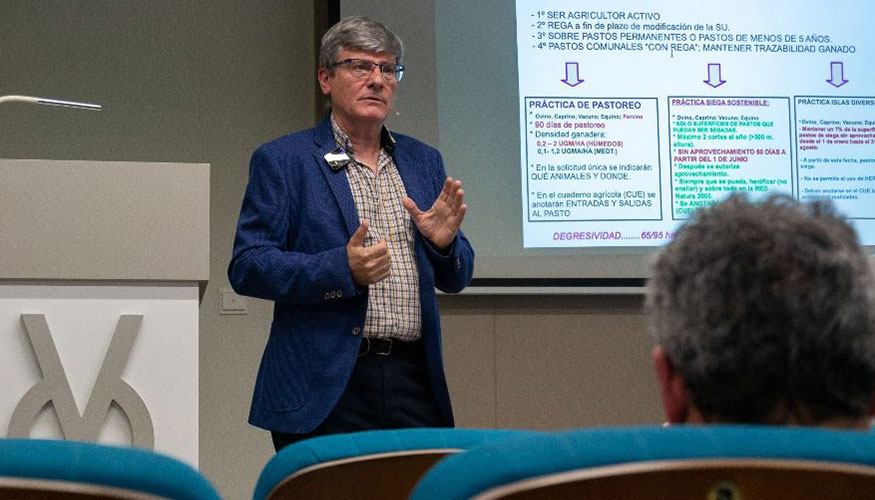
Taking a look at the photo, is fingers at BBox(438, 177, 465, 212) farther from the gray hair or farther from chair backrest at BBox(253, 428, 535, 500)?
chair backrest at BBox(253, 428, 535, 500)

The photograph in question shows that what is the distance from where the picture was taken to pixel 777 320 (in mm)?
771

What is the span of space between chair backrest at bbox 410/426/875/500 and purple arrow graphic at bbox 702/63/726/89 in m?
3.88

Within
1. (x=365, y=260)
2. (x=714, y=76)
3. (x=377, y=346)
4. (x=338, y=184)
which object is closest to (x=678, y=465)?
(x=365, y=260)

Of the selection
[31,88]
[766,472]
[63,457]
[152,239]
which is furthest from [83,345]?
[31,88]

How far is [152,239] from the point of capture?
243 centimetres

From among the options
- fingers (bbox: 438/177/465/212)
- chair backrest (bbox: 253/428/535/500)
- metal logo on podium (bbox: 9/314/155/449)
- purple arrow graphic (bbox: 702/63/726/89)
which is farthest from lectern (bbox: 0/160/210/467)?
purple arrow graphic (bbox: 702/63/726/89)

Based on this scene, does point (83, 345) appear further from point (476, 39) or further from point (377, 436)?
point (476, 39)

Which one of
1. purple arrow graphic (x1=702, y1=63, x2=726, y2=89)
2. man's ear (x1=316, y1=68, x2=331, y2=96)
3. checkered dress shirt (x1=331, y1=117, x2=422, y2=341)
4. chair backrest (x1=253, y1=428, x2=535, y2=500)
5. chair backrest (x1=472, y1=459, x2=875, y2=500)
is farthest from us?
purple arrow graphic (x1=702, y1=63, x2=726, y2=89)

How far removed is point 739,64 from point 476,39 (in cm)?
103

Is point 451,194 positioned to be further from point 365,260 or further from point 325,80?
point 325,80

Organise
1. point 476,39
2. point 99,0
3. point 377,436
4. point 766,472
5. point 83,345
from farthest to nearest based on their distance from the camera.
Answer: point 99,0 → point 476,39 → point 83,345 → point 377,436 → point 766,472

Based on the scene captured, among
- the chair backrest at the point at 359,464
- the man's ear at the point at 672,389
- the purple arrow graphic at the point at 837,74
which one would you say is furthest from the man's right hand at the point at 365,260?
the purple arrow graphic at the point at 837,74

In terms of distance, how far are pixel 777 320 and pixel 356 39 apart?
6.32ft

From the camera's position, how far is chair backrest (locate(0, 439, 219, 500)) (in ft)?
2.30
